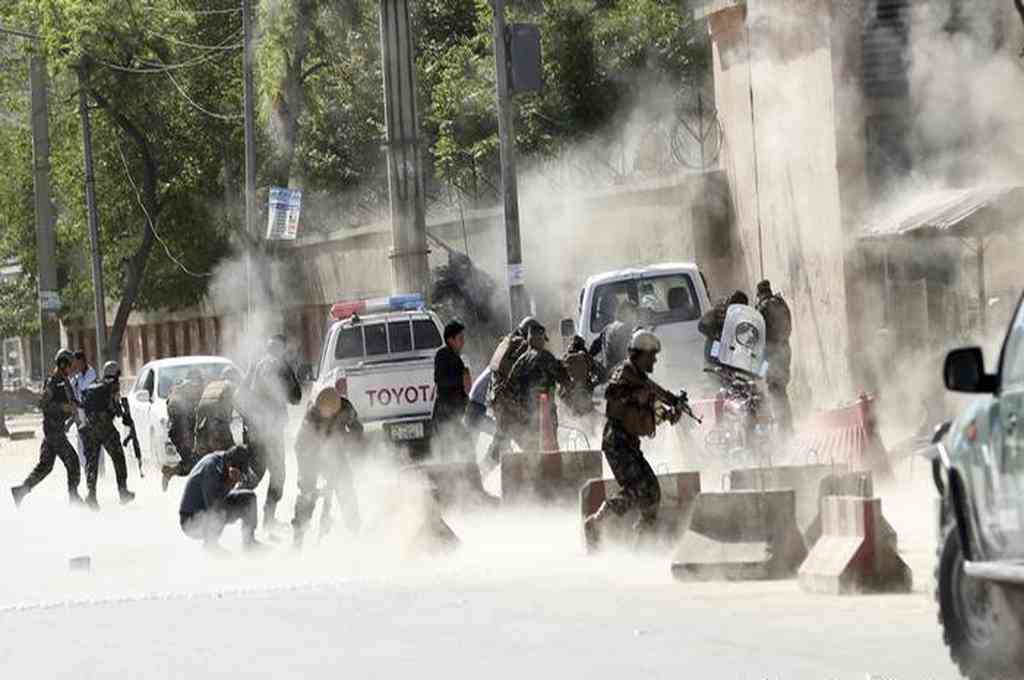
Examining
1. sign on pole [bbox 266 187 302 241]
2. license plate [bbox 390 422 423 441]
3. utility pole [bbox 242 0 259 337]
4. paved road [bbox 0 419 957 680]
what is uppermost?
utility pole [bbox 242 0 259 337]

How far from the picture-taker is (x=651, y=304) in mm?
26891

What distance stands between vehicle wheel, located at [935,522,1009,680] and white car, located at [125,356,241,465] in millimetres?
23034

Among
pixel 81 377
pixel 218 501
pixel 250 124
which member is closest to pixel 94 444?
pixel 81 377

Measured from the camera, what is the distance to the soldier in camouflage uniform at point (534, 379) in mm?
21391

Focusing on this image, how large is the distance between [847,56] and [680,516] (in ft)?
43.8

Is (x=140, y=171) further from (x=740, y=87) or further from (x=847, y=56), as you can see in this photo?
(x=847, y=56)

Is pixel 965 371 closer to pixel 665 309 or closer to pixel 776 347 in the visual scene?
Answer: pixel 776 347

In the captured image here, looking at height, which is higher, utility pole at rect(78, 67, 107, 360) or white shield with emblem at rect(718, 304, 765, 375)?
utility pole at rect(78, 67, 107, 360)

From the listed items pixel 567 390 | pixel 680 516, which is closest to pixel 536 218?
pixel 567 390

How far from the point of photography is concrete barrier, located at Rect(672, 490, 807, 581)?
14148 millimetres

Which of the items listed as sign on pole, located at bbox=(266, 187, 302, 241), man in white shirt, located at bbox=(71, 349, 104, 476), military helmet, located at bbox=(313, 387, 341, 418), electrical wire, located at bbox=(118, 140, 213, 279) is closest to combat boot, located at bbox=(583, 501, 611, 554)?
military helmet, located at bbox=(313, 387, 341, 418)

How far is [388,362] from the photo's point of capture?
27.7 meters

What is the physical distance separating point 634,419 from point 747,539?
164 cm

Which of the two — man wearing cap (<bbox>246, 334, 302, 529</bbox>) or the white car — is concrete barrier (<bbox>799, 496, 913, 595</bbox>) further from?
the white car
